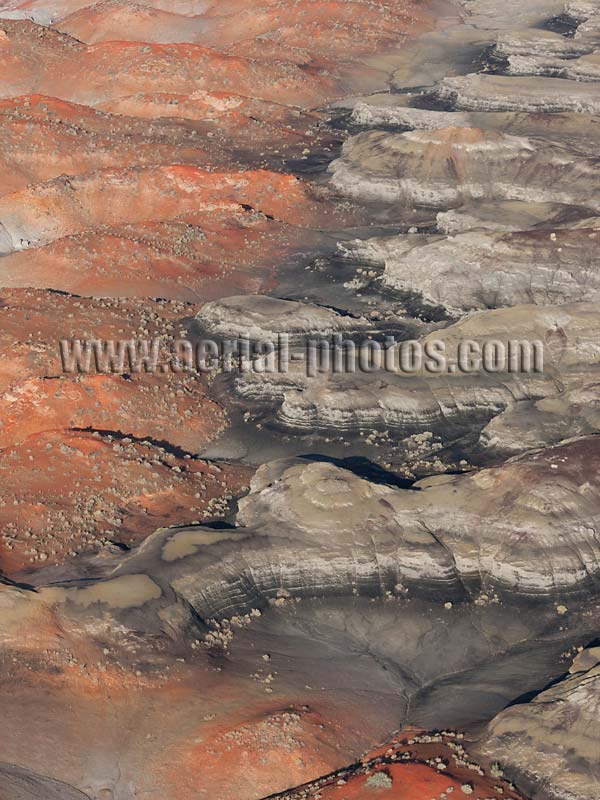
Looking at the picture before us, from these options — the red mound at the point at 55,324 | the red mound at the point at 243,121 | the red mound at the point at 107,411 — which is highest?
the red mound at the point at 243,121

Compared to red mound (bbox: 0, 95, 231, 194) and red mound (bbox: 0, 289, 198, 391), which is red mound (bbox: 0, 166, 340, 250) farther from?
red mound (bbox: 0, 289, 198, 391)

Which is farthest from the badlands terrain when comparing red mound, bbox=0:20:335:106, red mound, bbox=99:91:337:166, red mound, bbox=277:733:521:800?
red mound, bbox=0:20:335:106

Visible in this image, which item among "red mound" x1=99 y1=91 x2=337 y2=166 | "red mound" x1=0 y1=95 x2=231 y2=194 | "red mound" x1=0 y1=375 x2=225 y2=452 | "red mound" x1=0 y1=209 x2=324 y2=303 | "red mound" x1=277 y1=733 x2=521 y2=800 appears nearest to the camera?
"red mound" x1=277 y1=733 x2=521 y2=800

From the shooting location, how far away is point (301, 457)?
24.8 metres

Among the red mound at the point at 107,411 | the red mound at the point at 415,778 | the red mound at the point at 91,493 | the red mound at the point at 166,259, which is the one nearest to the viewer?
the red mound at the point at 415,778

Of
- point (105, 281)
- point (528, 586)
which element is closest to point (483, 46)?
point (105, 281)

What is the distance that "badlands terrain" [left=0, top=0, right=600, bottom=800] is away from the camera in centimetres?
1730

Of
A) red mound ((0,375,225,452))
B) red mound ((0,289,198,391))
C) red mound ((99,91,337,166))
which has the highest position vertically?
red mound ((99,91,337,166))

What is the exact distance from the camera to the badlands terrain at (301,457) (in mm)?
17297

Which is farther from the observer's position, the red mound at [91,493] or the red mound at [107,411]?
the red mound at [107,411]

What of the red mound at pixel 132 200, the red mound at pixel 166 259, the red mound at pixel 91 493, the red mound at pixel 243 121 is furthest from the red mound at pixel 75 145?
the red mound at pixel 91 493

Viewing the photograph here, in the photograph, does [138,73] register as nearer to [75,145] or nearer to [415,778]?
[75,145]

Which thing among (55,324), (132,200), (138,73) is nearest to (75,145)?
(132,200)

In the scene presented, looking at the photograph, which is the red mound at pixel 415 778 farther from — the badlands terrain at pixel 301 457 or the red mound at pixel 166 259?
the red mound at pixel 166 259
